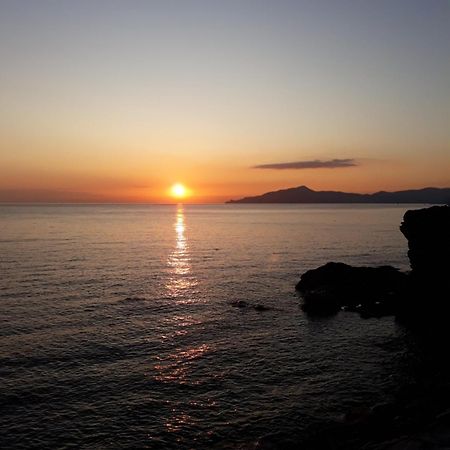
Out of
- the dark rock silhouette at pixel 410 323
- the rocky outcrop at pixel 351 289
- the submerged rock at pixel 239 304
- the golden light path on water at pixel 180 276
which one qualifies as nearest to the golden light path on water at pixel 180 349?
the golden light path on water at pixel 180 276

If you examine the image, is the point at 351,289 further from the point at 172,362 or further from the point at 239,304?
the point at 172,362

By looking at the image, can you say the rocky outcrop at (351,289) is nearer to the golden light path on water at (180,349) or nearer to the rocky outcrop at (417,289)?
the rocky outcrop at (417,289)

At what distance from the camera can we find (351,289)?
2057 inches

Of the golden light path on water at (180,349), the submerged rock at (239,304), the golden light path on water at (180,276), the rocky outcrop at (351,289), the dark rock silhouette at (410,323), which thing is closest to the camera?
the dark rock silhouette at (410,323)

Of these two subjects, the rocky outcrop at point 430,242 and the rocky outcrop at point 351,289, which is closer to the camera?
the rocky outcrop at point 430,242

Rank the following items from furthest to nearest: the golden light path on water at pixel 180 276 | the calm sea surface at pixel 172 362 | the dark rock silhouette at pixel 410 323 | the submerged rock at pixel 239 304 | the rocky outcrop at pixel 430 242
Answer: the golden light path on water at pixel 180 276 < the submerged rock at pixel 239 304 < the rocky outcrop at pixel 430 242 < the calm sea surface at pixel 172 362 < the dark rock silhouette at pixel 410 323

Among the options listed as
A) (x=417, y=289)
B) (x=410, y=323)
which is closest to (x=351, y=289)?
(x=417, y=289)

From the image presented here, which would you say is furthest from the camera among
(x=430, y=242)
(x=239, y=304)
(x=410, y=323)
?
(x=239, y=304)

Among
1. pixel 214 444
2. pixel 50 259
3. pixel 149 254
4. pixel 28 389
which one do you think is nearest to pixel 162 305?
pixel 28 389

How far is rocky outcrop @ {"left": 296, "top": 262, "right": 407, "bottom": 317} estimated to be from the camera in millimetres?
46000

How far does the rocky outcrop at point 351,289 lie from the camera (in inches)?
1811

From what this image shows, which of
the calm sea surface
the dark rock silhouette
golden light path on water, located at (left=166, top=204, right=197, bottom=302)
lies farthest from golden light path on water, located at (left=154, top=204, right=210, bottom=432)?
the dark rock silhouette

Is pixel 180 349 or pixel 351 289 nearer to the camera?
→ pixel 180 349

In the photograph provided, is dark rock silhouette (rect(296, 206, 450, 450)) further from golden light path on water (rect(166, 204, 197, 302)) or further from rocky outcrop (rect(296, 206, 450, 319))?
golden light path on water (rect(166, 204, 197, 302))
